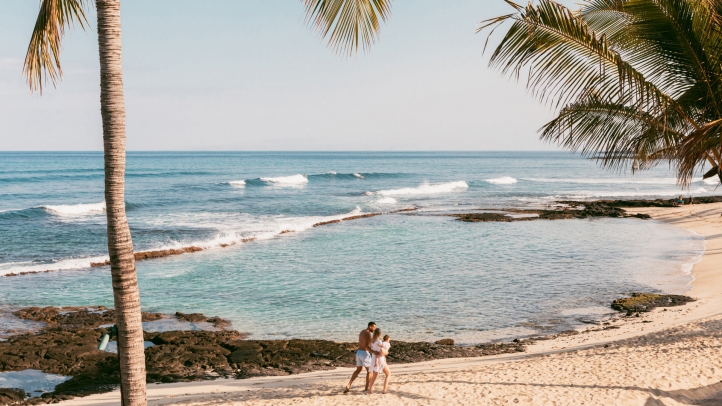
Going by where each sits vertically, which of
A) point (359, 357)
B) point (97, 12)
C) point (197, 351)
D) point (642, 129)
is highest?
point (97, 12)

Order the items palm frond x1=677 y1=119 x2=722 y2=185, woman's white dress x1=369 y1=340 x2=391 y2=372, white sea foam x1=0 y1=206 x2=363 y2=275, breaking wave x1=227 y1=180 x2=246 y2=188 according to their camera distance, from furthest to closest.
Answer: breaking wave x1=227 y1=180 x2=246 y2=188 → white sea foam x1=0 y1=206 x2=363 y2=275 → woman's white dress x1=369 y1=340 x2=391 y2=372 → palm frond x1=677 y1=119 x2=722 y2=185

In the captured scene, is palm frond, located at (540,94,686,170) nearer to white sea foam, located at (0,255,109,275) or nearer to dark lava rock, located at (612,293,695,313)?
dark lava rock, located at (612,293,695,313)

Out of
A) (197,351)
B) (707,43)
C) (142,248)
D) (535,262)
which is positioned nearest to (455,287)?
(535,262)

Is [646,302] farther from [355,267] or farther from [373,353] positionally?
[373,353]

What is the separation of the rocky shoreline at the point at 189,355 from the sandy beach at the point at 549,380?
556 mm

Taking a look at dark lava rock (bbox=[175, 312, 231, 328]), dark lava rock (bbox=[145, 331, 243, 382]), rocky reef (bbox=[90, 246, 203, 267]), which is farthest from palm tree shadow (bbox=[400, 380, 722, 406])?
rocky reef (bbox=[90, 246, 203, 267])

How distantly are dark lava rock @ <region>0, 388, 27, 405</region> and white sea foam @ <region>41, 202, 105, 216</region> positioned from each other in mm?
33595

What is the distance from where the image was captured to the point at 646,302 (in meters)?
17.0

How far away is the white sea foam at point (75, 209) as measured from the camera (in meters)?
42.0

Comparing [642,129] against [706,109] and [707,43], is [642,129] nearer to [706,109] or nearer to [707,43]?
[706,109]

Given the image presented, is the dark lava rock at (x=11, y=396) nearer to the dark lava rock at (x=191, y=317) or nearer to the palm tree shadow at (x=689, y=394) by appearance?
the dark lava rock at (x=191, y=317)

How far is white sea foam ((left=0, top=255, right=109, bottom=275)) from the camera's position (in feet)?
74.6

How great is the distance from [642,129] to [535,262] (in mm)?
15784

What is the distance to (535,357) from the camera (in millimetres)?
12000
